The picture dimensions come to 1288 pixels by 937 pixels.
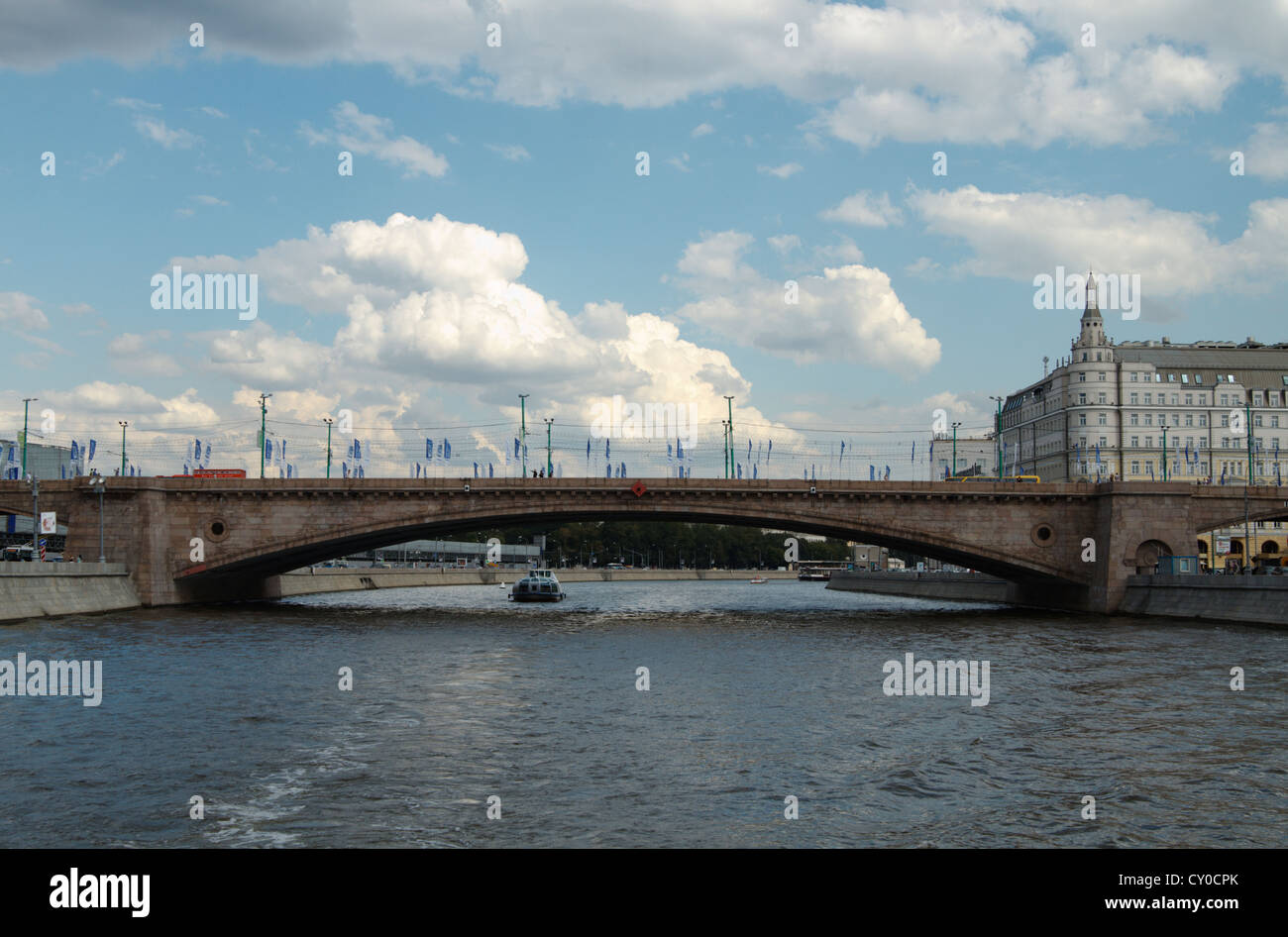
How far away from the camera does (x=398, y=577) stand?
13438cm

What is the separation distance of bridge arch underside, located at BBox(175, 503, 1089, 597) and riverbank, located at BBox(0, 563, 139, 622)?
18.2 ft

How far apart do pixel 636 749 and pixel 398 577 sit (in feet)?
378

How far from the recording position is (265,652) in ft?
142

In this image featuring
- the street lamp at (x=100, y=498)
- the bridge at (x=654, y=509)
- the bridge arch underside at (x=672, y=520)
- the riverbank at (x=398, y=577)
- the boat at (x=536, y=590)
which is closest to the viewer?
the street lamp at (x=100, y=498)

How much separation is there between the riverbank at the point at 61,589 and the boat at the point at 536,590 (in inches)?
1316

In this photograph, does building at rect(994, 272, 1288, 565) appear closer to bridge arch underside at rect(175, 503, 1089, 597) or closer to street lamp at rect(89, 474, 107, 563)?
bridge arch underside at rect(175, 503, 1089, 597)

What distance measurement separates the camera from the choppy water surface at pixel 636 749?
17156 mm

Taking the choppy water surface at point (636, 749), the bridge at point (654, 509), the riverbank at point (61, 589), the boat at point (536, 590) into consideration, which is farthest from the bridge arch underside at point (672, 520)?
the choppy water surface at point (636, 749)

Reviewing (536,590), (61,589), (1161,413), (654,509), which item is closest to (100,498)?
(61,589)

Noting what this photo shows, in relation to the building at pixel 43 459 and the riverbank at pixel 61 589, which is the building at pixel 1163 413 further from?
the building at pixel 43 459

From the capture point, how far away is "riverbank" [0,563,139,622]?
172 ft
